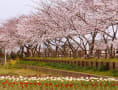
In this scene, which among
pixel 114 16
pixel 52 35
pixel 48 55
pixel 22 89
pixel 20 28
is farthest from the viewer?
pixel 48 55

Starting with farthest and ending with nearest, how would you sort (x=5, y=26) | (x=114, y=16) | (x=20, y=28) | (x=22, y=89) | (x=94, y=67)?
(x=5, y=26) → (x=20, y=28) → (x=94, y=67) → (x=114, y=16) → (x=22, y=89)

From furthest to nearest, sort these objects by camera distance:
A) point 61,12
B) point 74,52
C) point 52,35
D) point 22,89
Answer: point 74,52
point 52,35
point 61,12
point 22,89

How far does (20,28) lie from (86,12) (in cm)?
840

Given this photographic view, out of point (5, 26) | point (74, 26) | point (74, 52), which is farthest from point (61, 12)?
point (5, 26)

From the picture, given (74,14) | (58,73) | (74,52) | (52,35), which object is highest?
(74,14)

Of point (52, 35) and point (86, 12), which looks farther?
point (52, 35)

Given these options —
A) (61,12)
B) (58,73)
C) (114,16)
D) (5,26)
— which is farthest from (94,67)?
(5,26)

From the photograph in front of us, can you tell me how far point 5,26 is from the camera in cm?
2720

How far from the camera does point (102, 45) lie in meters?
18.7

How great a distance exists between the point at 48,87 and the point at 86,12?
774cm

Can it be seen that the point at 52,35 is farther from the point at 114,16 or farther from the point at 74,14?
the point at 114,16

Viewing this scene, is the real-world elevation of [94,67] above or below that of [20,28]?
below

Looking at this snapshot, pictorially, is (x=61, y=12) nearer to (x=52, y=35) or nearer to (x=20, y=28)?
(x=52, y=35)

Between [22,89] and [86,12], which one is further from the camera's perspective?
[86,12]
